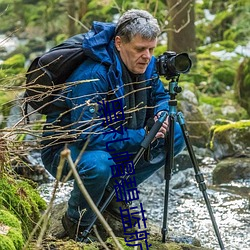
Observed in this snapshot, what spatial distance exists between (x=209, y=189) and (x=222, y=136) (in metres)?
1.13

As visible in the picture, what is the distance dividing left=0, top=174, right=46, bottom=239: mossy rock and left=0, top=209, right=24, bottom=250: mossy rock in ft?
0.74

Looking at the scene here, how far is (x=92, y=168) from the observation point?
3168 millimetres

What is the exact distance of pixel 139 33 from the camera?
321 cm

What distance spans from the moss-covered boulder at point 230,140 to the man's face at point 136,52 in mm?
3592

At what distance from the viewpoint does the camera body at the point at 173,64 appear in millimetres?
3189

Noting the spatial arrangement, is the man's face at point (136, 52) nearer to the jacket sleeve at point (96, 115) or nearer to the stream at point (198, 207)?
the jacket sleeve at point (96, 115)

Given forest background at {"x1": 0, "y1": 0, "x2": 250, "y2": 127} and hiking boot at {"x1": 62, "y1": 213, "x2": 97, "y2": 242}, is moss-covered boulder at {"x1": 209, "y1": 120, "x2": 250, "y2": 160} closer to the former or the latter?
forest background at {"x1": 0, "y1": 0, "x2": 250, "y2": 127}

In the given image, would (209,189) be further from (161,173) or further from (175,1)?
(175,1)

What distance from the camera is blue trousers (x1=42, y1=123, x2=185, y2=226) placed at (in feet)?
10.5

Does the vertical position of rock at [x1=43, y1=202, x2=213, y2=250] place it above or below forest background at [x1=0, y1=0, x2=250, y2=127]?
above

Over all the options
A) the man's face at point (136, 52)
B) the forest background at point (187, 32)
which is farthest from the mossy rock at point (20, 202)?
the forest background at point (187, 32)

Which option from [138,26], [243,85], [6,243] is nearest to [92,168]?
[138,26]

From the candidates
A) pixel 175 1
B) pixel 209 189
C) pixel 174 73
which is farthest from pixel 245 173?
pixel 175 1

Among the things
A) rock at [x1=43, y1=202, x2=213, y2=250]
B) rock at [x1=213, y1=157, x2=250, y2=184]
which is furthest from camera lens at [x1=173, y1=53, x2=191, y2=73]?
A: rock at [x1=213, y1=157, x2=250, y2=184]
